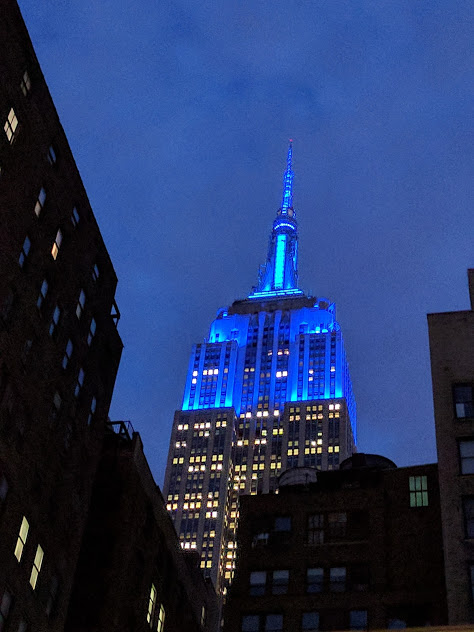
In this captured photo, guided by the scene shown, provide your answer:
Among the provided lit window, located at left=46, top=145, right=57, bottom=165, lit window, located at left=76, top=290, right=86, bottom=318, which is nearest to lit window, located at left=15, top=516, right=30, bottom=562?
lit window, located at left=76, top=290, right=86, bottom=318

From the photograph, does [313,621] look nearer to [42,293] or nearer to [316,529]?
[316,529]

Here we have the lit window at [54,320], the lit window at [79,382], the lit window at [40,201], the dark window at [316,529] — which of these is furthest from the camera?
the lit window at [79,382]

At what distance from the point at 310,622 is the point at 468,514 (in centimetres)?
1686

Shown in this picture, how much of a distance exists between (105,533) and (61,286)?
841 inches

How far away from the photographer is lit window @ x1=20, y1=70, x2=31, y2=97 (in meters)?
69.8

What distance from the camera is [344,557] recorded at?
69.1m

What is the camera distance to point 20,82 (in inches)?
2729

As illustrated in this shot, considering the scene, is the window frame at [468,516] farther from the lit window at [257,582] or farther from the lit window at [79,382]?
the lit window at [79,382]

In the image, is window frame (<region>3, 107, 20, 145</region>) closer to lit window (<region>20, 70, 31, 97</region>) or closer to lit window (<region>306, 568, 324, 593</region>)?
lit window (<region>20, 70, 31, 97</region>)

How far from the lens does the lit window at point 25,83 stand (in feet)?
229

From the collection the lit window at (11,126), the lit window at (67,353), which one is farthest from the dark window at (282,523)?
the lit window at (11,126)

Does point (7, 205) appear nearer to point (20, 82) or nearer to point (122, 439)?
point (20, 82)

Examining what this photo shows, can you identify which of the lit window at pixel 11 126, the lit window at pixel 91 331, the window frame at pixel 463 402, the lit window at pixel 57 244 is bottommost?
the window frame at pixel 463 402

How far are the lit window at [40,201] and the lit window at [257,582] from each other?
30.7 metres
